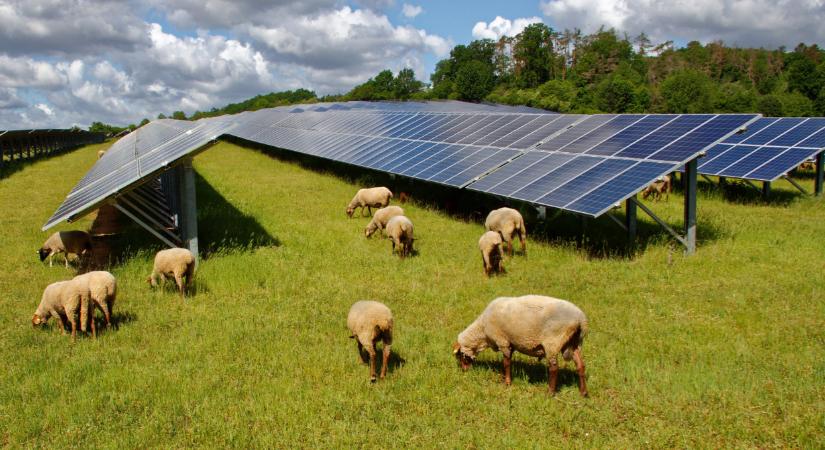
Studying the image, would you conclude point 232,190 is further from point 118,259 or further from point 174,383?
point 174,383

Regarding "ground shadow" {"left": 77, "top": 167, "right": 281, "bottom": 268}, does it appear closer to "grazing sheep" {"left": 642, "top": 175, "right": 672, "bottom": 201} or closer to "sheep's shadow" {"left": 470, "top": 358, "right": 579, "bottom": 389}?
"sheep's shadow" {"left": 470, "top": 358, "right": 579, "bottom": 389}

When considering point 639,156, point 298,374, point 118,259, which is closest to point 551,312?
point 298,374

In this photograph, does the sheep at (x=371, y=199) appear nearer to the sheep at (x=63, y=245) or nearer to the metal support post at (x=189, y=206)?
the metal support post at (x=189, y=206)

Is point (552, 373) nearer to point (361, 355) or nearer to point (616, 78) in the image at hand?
point (361, 355)

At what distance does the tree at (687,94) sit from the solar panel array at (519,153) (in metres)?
39.1

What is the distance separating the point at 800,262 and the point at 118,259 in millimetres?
15934

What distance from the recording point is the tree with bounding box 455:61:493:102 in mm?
94500

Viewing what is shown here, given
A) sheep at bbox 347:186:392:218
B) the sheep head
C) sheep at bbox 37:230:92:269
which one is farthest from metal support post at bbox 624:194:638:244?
sheep at bbox 37:230:92:269

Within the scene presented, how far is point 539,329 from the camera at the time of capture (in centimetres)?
761

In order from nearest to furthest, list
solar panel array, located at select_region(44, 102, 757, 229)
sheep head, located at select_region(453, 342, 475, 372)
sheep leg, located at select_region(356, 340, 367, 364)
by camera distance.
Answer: sheep head, located at select_region(453, 342, 475, 372)
sheep leg, located at select_region(356, 340, 367, 364)
solar panel array, located at select_region(44, 102, 757, 229)

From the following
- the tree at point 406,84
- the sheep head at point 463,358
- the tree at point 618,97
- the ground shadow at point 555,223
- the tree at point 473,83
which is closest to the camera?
the sheep head at point 463,358

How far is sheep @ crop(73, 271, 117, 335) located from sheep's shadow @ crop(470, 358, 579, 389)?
249 inches

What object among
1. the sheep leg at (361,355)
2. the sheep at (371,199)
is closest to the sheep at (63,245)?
the sheep at (371,199)

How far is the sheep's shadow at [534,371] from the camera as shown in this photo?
8.24 m
